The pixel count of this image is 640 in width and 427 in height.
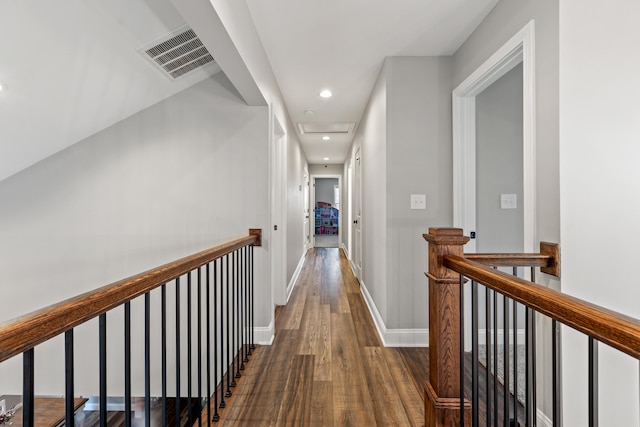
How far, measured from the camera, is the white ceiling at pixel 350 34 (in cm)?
194

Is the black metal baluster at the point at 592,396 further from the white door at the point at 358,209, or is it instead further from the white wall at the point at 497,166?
the white door at the point at 358,209

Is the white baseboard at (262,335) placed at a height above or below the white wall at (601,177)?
below

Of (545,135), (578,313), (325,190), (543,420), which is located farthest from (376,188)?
(325,190)

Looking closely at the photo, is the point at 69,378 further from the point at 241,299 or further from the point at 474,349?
→ the point at 241,299

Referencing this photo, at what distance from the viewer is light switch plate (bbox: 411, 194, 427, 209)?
2.47 meters

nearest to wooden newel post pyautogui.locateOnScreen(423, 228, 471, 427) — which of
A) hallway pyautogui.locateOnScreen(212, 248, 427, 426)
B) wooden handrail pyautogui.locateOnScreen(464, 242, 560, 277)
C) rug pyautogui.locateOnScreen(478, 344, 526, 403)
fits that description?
wooden handrail pyautogui.locateOnScreen(464, 242, 560, 277)

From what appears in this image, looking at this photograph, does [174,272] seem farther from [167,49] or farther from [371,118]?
[371,118]

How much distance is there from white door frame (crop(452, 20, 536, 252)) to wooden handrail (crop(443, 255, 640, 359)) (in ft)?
3.00

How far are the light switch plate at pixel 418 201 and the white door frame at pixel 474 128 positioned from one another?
22 centimetres

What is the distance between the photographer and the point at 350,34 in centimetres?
223

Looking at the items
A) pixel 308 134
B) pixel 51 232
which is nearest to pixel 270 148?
pixel 51 232

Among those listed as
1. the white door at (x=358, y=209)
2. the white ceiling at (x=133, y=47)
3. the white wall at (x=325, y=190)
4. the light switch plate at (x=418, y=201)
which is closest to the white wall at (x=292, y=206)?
the white door at (x=358, y=209)

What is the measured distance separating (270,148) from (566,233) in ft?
6.55

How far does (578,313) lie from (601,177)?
3.30ft
